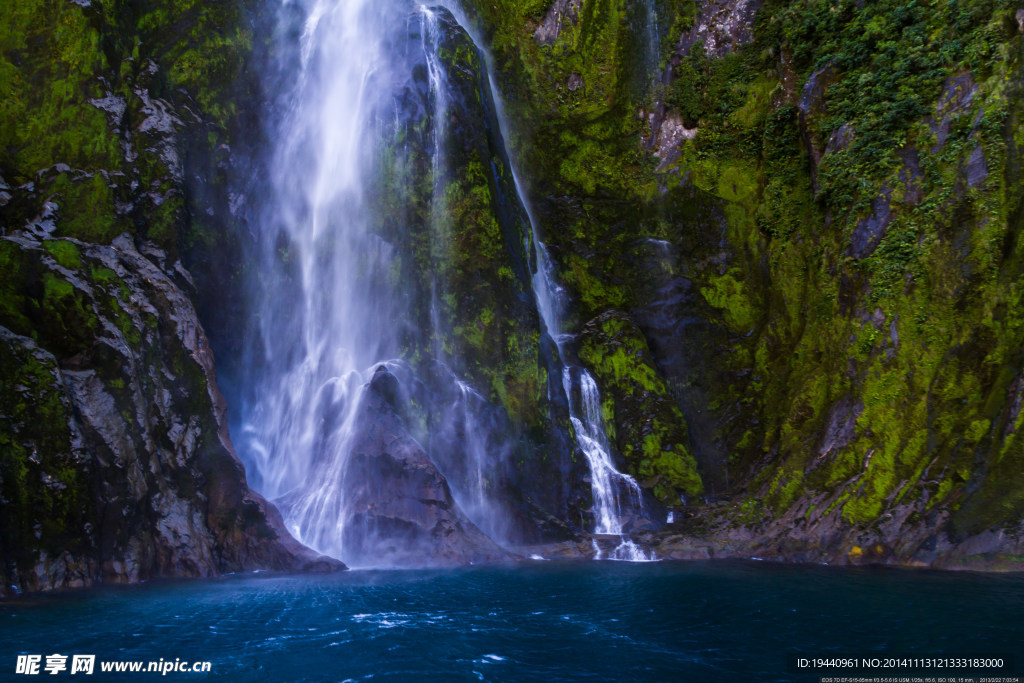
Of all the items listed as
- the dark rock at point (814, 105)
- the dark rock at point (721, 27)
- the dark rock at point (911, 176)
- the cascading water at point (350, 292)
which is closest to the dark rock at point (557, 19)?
the dark rock at point (721, 27)

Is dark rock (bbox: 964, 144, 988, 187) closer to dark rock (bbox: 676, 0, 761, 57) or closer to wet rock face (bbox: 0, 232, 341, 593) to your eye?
dark rock (bbox: 676, 0, 761, 57)

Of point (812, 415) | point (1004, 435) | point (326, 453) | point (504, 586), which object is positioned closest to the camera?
point (504, 586)

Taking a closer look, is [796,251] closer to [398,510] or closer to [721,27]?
[721,27]

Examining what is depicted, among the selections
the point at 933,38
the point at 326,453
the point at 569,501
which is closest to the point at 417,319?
the point at 326,453

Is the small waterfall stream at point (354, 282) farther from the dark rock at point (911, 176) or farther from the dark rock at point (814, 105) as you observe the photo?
the dark rock at point (911, 176)

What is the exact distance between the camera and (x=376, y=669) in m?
9.27

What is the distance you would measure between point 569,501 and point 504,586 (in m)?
5.77

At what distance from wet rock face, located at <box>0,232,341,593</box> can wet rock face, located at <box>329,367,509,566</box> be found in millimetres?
1424

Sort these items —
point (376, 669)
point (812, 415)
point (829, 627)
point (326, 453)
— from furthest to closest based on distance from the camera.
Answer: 1. point (812, 415)
2. point (326, 453)
3. point (829, 627)
4. point (376, 669)

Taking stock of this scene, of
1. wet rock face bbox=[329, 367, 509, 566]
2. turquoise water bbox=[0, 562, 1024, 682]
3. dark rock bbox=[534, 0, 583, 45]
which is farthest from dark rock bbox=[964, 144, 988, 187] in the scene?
wet rock face bbox=[329, 367, 509, 566]

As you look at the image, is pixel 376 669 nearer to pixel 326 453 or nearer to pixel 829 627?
pixel 829 627

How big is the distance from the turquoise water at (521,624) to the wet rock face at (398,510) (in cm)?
158

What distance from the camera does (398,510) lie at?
681 inches

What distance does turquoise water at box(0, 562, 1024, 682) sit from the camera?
9.35 meters
